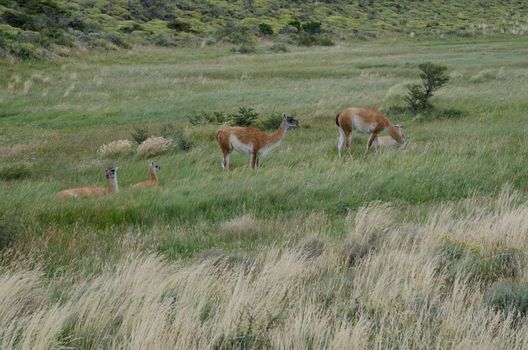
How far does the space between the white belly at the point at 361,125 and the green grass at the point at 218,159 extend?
711 millimetres

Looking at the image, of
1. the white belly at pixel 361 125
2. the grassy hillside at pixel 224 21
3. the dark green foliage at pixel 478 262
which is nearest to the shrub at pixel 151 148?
the white belly at pixel 361 125

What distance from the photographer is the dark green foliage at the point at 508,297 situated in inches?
183

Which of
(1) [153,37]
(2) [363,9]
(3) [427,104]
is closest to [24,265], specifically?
(3) [427,104]

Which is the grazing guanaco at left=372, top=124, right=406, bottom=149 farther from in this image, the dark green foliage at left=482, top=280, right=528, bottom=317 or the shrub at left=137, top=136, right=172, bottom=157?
the dark green foliage at left=482, top=280, right=528, bottom=317

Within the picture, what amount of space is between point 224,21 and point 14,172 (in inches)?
2460

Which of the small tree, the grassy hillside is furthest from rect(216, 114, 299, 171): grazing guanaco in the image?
the grassy hillside

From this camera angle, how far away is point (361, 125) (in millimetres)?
14094

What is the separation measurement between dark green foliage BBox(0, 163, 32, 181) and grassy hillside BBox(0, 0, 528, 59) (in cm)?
2359

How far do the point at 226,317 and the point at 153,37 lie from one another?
5297 cm

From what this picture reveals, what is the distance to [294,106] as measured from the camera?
68.9 feet

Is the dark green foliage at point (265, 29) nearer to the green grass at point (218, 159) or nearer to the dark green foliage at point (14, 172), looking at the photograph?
the green grass at point (218, 159)

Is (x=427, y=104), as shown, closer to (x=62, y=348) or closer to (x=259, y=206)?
(x=259, y=206)

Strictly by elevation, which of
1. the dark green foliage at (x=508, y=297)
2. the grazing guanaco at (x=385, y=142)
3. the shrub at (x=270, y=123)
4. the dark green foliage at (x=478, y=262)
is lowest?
the shrub at (x=270, y=123)

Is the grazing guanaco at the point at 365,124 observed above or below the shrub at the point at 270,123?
above
